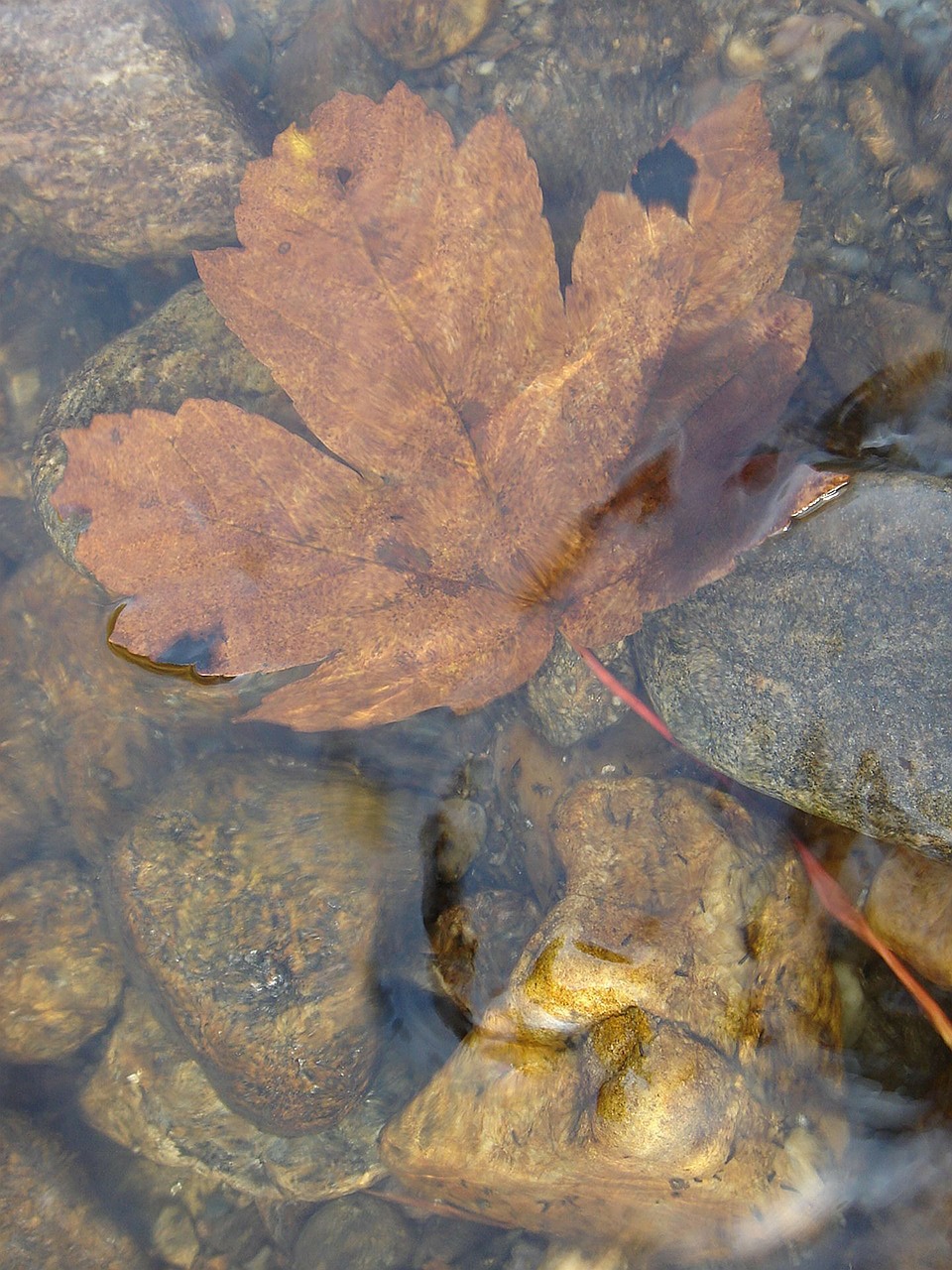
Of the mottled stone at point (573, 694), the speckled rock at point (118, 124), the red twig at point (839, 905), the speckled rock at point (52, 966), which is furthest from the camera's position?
the speckled rock at point (52, 966)

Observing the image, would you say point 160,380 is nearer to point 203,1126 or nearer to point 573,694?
point 573,694

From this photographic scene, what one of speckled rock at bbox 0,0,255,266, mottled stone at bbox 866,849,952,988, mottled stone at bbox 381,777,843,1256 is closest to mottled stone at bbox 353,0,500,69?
speckled rock at bbox 0,0,255,266

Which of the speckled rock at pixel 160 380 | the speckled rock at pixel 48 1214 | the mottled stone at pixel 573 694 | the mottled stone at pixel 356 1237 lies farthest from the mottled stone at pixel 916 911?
the speckled rock at pixel 48 1214

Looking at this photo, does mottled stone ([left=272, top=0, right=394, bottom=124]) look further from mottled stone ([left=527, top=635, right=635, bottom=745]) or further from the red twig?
the red twig

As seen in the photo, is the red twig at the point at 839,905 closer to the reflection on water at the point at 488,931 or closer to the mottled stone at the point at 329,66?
the reflection on water at the point at 488,931

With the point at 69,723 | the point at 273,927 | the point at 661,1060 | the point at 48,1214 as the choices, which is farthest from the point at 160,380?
the point at 48,1214


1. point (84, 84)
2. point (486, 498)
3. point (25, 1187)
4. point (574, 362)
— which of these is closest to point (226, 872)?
point (25, 1187)
